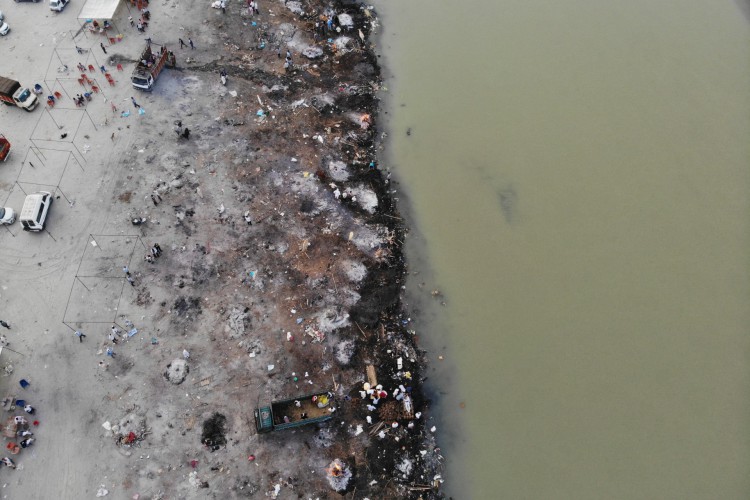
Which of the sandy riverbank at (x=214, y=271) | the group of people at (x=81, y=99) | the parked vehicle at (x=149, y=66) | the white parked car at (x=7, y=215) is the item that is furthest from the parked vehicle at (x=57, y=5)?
the white parked car at (x=7, y=215)

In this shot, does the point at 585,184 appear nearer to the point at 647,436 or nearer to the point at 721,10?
the point at 647,436

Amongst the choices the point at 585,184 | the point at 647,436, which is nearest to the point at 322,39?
the point at 585,184

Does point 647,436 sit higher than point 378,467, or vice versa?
point 647,436

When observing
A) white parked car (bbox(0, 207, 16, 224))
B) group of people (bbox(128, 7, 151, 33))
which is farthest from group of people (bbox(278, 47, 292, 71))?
white parked car (bbox(0, 207, 16, 224))

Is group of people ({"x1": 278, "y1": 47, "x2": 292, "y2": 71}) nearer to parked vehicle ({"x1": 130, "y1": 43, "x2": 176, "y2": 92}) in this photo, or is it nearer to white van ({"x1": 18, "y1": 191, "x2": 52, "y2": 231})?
parked vehicle ({"x1": 130, "y1": 43, "x2": 176, "y2": 92})

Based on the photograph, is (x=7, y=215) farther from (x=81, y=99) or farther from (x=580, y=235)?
(x=580, y=235)

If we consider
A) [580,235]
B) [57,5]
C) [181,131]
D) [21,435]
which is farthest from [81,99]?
[580,235]

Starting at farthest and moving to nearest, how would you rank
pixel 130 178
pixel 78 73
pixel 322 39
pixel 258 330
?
pixel 322 39, pixel 78 73, pixel 130 178, pixel 258 330
